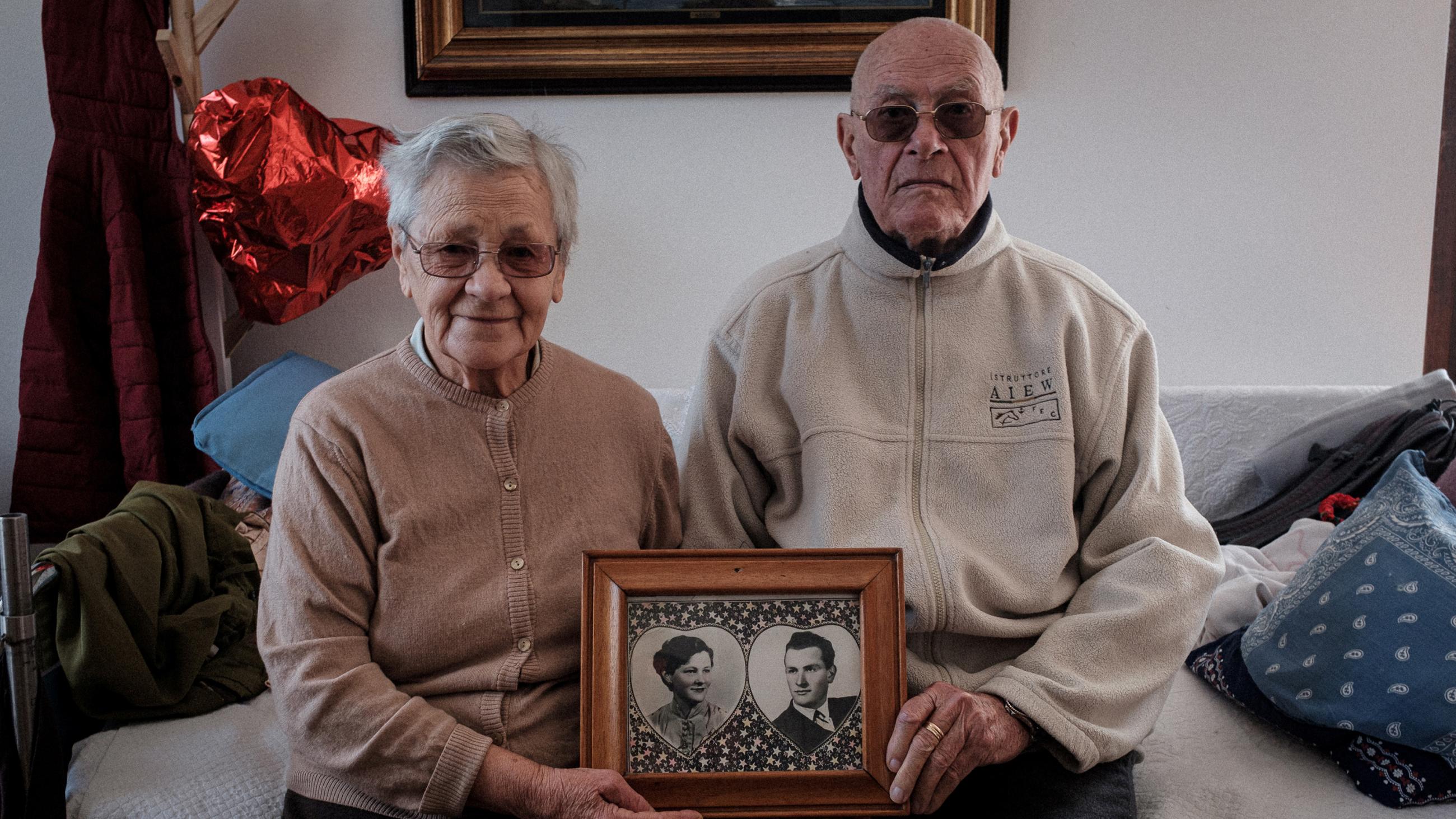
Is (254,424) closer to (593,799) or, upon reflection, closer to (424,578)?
(424,578)

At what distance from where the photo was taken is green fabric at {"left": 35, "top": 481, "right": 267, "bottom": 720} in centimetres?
149

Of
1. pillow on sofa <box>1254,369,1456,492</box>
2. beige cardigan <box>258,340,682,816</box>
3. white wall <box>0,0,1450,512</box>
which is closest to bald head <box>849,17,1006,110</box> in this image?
beige cardigan <box>258,340,682,816</box>

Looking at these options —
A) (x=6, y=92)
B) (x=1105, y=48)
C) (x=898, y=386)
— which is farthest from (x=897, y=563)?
(x=6, y=92)

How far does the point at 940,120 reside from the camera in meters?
1.46

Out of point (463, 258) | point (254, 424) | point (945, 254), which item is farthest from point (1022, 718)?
point (254, 424)

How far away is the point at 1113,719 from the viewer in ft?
4.41

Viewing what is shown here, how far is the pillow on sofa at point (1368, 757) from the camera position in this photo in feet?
4.60

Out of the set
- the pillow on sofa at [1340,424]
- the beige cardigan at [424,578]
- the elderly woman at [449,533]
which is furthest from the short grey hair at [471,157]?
the pillow on sofa at [1340,424]

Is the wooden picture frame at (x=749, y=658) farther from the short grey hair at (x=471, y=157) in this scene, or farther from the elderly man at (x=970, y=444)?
the short grey hair at (x=471, y=157)

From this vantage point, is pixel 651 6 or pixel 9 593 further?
pixel 651 6

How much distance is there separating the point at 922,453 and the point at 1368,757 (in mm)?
721

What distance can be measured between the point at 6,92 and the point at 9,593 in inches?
61.7

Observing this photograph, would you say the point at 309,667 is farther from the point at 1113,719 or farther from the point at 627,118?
the point at 627,118

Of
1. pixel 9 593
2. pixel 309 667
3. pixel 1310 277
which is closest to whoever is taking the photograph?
pixel 309 667
